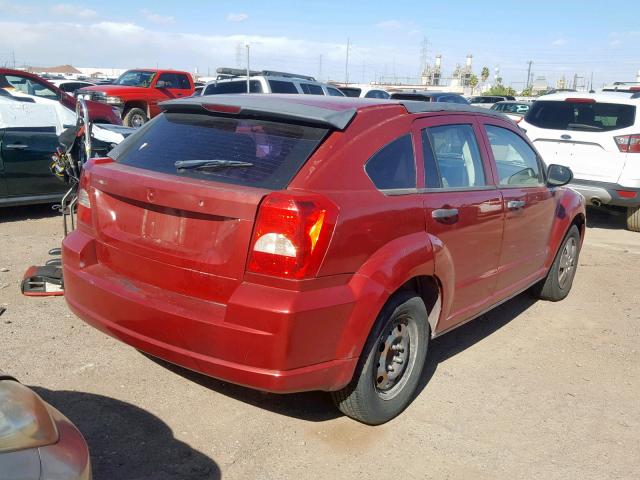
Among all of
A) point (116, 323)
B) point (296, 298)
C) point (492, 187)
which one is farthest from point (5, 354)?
point (492, 187)

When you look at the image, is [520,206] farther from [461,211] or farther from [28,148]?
[28,148]

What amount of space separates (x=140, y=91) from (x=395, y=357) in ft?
50.8

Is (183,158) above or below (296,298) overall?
above

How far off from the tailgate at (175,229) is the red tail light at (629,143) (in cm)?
714

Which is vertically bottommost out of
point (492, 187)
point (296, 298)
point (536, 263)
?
point (536, 263)

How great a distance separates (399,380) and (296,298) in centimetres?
114

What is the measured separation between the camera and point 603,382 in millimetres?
4195

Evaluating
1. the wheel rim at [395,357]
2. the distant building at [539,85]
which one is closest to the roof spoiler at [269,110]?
the wheel rim at [395,357]

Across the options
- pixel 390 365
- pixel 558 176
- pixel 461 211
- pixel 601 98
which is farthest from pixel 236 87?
pixel 390 365

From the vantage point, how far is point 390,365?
3465 millimetres

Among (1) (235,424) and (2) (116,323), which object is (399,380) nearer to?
(1) (235,424)

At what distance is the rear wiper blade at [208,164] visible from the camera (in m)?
3.04

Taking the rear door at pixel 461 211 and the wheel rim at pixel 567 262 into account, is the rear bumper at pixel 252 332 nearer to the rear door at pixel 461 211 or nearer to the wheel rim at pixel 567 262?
the rear door at pixel 461 211

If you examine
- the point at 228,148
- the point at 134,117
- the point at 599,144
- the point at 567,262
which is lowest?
the point at 567,262
